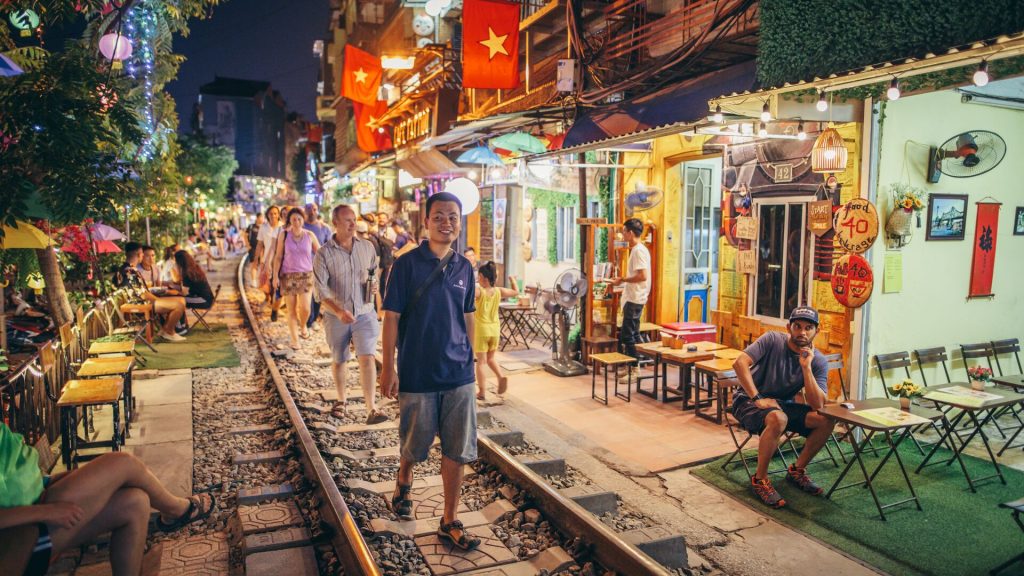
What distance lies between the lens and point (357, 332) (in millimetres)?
7398

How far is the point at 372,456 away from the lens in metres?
6.55

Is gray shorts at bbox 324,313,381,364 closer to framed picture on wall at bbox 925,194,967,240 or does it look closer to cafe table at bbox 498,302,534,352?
cafe table at bbox 498,302,534,352

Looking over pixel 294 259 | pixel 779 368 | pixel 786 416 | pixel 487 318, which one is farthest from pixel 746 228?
pixel 294 259

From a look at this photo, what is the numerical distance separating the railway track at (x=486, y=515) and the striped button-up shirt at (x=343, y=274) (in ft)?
4.54

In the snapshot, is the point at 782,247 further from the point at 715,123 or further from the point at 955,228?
the point at 715,123

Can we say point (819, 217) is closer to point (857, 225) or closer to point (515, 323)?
point (857, 225)

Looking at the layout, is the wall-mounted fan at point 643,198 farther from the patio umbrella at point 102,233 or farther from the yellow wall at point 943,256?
the patio umbrella at point 102,233

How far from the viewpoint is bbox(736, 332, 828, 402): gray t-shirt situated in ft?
20.3

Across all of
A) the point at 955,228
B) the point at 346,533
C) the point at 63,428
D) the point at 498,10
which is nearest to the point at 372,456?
the point at 346,533

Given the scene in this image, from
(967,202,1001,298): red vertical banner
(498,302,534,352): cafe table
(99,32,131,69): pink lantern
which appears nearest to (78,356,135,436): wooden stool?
(99,32,131,69): pink lantern

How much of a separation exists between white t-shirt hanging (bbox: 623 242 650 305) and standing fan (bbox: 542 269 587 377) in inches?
30.2

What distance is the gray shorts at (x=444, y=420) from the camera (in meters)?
4.57

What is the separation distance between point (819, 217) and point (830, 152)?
3.66ft

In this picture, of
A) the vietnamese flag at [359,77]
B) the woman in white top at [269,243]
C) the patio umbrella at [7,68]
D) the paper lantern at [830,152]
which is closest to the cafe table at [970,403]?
the paper lantern at [830,152]
